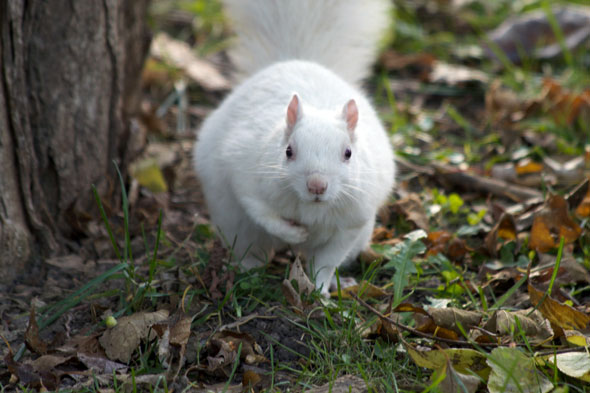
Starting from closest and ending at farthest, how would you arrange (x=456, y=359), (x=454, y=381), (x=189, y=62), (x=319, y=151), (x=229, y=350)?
(x=454, y=381) → (x=456, y=359) → (x=229, y=350) → (x=319, y=151) → (x=189, y=62)

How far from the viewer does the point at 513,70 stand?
4926 millimetres

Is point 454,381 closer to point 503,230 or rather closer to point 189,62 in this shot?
point 503,230

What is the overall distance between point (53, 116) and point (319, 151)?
1.19 meters

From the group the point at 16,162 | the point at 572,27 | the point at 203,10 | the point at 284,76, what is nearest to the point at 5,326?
the point at 16,162

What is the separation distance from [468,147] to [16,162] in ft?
8.02

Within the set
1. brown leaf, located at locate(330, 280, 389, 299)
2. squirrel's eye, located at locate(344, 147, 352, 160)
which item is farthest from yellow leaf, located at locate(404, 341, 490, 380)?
squirrel's eye, located at locate(344, 147, 352, 160)

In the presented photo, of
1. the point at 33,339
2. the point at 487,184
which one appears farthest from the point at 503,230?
the point at 33,339

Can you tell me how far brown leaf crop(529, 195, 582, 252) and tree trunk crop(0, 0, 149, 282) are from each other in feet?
6.31

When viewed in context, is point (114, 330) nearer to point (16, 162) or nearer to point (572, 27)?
point (16, 162)

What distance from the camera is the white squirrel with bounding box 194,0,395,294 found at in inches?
101

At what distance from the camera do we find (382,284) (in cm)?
294

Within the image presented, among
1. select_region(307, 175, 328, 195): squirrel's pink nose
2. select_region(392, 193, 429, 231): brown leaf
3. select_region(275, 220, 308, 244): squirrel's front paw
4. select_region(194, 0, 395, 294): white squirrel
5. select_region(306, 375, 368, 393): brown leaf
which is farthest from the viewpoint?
select_region(392, 193, 429, 231): brown leaf

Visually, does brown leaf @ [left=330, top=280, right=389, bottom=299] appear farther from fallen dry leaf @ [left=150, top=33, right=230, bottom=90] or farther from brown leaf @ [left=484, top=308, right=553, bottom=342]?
fallen dry leaf @ [left=150, top=33, right=230, bottom=90]

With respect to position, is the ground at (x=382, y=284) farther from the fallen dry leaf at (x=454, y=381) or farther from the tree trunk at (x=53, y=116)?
the tree trunk at (x=53, y=116)
